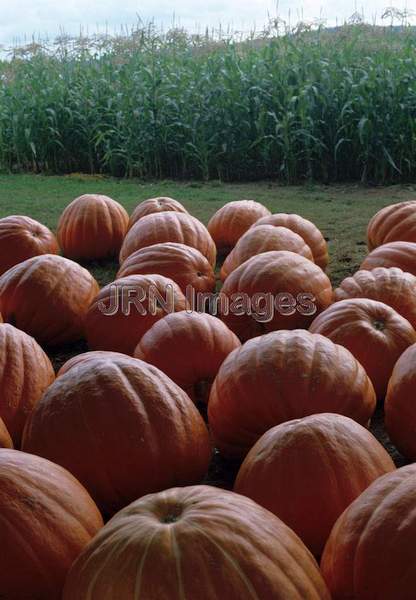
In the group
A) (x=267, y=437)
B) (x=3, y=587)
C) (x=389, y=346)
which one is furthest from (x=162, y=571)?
(x=389, y=346)

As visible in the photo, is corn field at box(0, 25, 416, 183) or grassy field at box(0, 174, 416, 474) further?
corn field at box(0, 25, 416, 183)

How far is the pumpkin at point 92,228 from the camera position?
18.4 feet

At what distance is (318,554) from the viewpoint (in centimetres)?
213

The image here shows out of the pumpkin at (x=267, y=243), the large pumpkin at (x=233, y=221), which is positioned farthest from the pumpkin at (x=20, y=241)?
the pumpkin at (x=267, y=243)

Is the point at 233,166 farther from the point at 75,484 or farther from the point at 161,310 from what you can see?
the point at 75,484

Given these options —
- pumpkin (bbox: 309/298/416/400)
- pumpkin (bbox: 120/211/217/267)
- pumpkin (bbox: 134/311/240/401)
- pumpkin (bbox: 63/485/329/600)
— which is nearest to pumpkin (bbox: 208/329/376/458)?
pumpkin (bbox: 134/311/240/401)

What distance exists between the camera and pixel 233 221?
17.9 ft

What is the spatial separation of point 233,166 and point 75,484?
28.6 feet

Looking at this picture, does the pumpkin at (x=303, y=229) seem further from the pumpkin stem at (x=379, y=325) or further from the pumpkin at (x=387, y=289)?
the pumpkin stem at (x=379, y=325)

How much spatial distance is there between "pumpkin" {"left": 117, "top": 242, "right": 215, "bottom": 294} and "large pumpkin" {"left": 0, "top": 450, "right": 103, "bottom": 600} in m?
2.24

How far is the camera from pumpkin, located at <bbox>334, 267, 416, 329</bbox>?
3.54 metres

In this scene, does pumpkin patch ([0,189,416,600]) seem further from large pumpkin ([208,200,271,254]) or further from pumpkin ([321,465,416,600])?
large pumpkin ([208,200,271,254])

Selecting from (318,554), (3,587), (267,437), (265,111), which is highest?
(265,111)

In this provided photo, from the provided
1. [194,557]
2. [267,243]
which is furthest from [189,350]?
[194,557]
